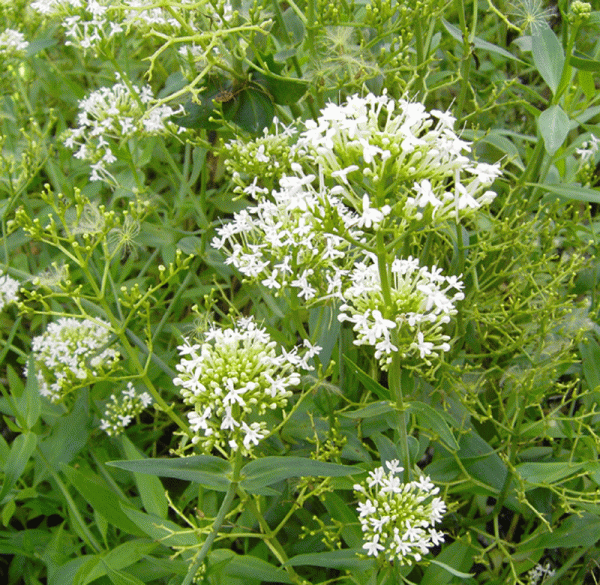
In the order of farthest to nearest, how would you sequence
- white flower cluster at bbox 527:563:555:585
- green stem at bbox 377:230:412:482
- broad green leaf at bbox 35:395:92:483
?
1. broad green leaf at bbox 35:395:92:483
2. white flower cluster at bbox 527:563:555:585
3. green stem at bbox 377:230:412:482

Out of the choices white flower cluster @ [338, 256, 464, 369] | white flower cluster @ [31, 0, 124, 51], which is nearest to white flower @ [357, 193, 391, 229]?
white flower cluster @ [338, 256, 464, 369]

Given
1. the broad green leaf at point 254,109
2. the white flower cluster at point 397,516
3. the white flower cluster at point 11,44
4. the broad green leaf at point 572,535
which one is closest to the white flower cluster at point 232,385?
the white flower cluster at point 397,516

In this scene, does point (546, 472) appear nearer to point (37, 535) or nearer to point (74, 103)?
point (37, 535)

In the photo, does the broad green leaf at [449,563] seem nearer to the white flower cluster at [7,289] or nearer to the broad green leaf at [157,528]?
the broad green leaf at [157,528]

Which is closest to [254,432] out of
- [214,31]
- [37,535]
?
[214,31]

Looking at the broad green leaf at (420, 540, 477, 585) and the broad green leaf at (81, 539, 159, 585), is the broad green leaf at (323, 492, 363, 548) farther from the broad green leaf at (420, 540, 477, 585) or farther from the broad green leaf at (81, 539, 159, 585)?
the broad green leaf at (81, 539, 159, 585)

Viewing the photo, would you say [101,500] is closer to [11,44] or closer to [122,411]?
[122,411]
